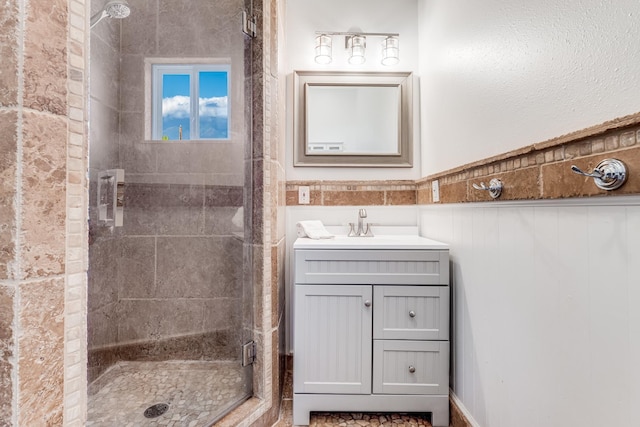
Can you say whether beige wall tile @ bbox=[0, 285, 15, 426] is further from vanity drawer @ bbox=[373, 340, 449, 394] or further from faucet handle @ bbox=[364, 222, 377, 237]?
faucet handle @ bbox=[364, 222, 377, 237]

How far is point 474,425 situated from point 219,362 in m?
1.07

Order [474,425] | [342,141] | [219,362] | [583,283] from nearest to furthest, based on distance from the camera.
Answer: [583,283], [474,425], [219,362], [342,141]

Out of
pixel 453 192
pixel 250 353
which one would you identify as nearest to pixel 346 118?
pixel 453 192

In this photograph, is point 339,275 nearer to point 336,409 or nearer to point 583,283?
point 336,409

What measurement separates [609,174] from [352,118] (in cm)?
135

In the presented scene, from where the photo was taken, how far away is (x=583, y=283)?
0.69 meters

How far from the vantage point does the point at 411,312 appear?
4.19ft

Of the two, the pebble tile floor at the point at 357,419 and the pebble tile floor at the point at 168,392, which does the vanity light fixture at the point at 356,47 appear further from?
the pebble tile floor at the point at 357,419

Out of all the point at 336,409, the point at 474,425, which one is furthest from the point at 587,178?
the point at 336,409

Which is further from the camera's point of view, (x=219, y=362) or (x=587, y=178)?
(x=219, y=362)

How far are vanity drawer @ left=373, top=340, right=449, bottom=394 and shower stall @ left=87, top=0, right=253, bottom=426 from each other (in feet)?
1.85

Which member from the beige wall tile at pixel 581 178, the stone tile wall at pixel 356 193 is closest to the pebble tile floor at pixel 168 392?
the stone tile wall at pixel 356 193

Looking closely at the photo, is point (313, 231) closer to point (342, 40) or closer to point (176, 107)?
point (176, 107)

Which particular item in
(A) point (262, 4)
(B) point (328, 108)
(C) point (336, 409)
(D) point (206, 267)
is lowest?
(C) point (336, 409)
